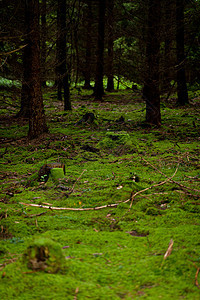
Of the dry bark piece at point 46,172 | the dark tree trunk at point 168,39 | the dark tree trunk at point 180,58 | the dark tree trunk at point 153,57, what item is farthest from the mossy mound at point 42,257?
the dark tree trunk at point 180,58

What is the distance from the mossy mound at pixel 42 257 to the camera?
6.63 ft

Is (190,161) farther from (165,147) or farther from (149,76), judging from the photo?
(149,76)

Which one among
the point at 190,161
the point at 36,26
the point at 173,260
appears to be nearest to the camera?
the point at 173,260

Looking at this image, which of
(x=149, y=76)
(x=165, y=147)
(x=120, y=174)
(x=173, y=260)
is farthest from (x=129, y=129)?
(x=173, y=260)

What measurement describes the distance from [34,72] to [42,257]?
700 cm

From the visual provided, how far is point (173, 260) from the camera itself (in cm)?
225

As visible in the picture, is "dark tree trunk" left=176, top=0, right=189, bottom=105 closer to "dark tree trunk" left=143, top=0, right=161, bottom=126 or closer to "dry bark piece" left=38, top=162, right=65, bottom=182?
"dark tree trunk" left=143, top=0, right=161, bottom=126

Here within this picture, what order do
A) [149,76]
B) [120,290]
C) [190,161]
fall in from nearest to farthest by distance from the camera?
[120,290], [190,161], [149,76]

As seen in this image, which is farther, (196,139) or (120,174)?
(196,139)

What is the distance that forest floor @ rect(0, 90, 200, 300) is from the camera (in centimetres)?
197

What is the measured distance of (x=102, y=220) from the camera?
3.43 metres

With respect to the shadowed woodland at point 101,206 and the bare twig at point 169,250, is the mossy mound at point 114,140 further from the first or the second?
the bare twig at point 169,250

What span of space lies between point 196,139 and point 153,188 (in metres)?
4.33

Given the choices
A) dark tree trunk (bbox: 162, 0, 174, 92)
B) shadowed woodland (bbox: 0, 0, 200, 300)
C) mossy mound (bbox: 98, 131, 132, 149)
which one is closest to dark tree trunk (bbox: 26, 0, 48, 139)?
shadowed woodland (bbox: 0, 0, 200, 300)
